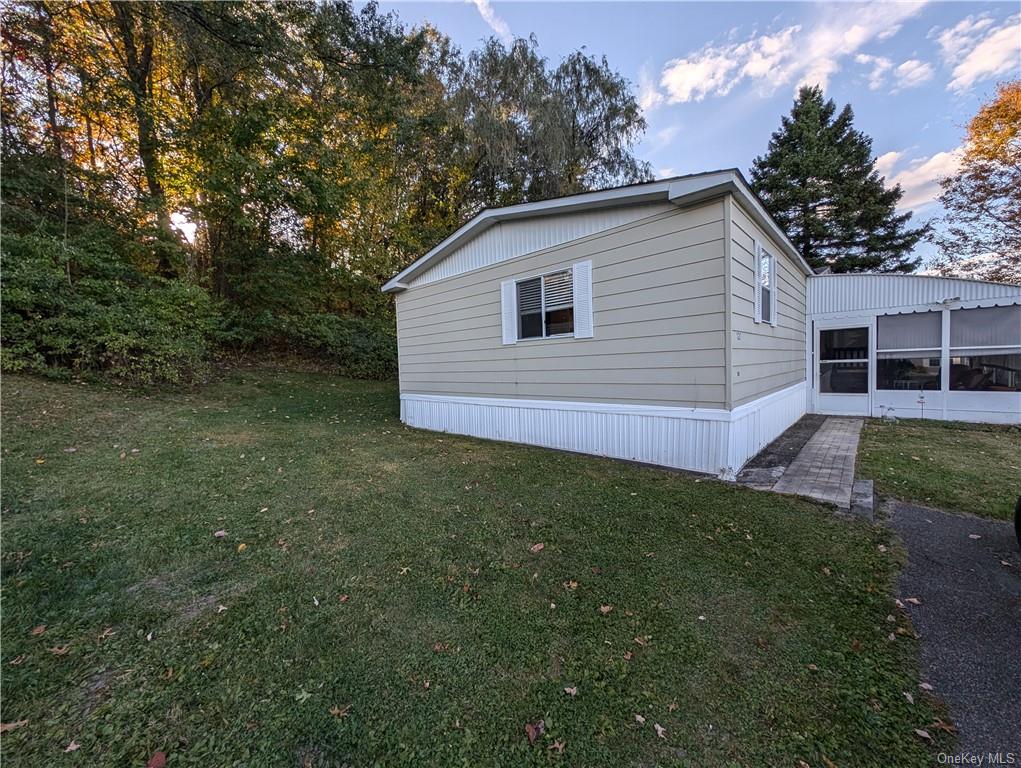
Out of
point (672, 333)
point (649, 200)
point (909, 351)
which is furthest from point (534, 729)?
point (909, 351)

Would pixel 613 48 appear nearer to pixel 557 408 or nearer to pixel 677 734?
pixel 557 408

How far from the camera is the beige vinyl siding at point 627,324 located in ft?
14.5

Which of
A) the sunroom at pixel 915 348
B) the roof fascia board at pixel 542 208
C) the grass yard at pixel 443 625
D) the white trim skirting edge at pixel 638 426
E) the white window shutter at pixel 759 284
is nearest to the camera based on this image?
the grass yard at pixel 443 625

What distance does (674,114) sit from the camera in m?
9.59

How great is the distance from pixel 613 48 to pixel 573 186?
3956mm

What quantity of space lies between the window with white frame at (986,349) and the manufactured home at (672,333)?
0.02 m

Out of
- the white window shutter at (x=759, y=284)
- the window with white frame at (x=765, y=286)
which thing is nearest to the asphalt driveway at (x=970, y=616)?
the white window shutter at (x=759, y=284)

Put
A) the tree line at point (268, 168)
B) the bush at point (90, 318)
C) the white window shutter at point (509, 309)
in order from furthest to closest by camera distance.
Answer: the tree line at point (268, 168)
the bush at point (90, 318)
the white window shutter at point (509, 309)

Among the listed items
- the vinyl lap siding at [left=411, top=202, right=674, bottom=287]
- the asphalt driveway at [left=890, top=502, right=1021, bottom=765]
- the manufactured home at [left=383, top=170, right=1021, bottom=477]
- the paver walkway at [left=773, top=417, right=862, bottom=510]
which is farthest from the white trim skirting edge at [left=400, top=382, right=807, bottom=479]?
the vinyl lap siding at [left=411, top=202, right=674, bottom=287]

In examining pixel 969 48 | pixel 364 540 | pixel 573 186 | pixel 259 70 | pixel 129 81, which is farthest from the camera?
pixel 573 186

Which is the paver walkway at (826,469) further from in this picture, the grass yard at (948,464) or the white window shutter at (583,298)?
the white window shutter at (583,298)

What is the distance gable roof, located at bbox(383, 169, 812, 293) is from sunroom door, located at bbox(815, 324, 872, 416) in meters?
2.51

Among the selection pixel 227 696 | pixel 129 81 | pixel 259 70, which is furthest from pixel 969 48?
pixel 129 81

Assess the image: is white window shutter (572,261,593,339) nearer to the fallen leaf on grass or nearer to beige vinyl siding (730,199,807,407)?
beige vinyl siding (730,199,807,407)
